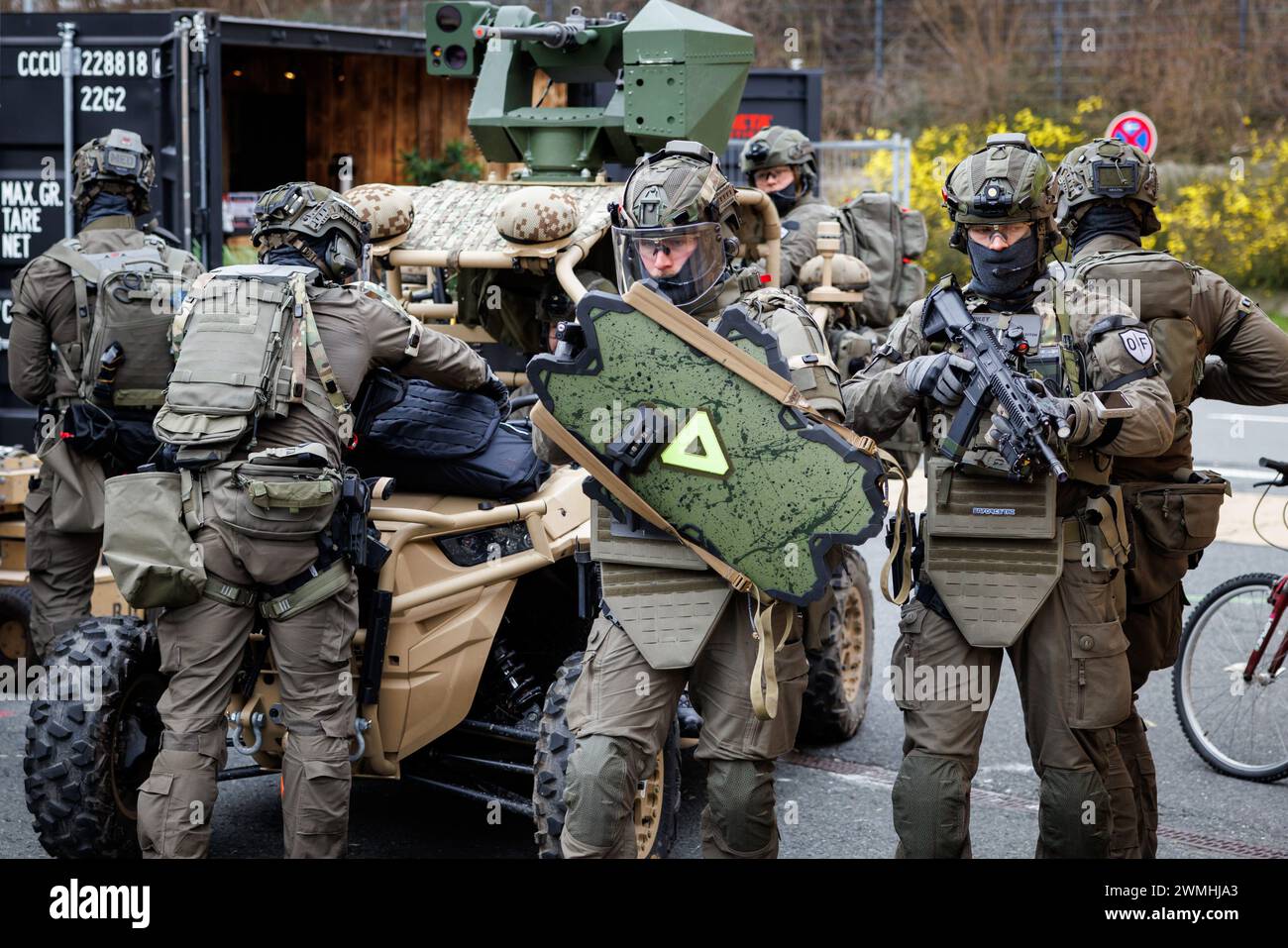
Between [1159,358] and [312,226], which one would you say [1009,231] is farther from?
[312,226]

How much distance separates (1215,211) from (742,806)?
17.1m

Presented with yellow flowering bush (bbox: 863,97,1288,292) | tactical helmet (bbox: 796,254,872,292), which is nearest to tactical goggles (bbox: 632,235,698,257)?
tactical helmet (bbox: 796,254,872,292)

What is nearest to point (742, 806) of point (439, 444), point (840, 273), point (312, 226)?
point (439, 444)

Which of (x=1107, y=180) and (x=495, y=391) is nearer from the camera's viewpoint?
(x=1107, y=180)

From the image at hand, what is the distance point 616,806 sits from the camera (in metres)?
4.21

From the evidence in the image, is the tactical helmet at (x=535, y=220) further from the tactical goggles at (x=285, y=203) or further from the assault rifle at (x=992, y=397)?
the assault rifle at (x=992, y=397)

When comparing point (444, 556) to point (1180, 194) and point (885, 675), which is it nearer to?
point (885, 675)

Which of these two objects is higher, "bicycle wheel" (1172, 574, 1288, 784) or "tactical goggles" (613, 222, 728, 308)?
"tactical goggles" (613, 222, 728, 308)

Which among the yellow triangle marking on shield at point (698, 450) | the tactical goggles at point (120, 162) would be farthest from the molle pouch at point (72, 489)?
the yellow triangle marking on shield at point (698, 450)

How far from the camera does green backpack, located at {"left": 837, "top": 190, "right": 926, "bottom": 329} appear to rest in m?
8.80

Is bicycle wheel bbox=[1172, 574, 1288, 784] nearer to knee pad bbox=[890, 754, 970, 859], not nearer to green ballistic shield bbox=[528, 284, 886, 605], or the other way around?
knee pad bbox=[890, 754, 970, 859]

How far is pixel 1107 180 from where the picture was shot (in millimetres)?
5012

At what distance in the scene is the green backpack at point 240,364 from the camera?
4.70m
